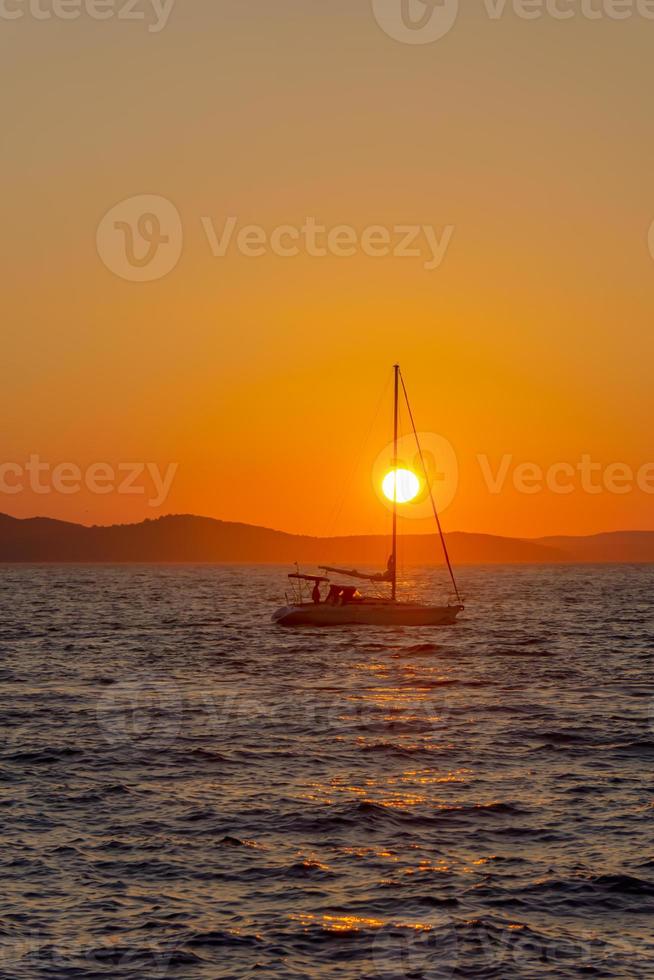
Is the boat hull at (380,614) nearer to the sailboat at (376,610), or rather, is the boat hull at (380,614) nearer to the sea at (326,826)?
the sailboat at (376,610)

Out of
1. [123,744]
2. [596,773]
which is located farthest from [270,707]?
[596,773]

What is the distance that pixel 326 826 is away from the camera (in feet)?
80.3

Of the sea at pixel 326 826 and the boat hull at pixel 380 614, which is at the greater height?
the boat hull at pixel 380 614

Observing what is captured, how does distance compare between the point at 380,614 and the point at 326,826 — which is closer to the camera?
the point at 326,826

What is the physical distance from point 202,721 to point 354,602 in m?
37.7

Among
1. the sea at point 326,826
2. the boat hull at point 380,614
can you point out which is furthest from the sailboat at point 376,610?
the sea at point 326,826

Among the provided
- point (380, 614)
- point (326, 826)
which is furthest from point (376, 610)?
point (326, 826)

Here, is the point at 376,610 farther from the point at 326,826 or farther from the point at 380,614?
the point at 326,826

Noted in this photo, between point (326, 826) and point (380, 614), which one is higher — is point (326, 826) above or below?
below

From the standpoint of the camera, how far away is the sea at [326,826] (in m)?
17.8

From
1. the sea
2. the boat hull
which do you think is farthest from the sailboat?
the sea

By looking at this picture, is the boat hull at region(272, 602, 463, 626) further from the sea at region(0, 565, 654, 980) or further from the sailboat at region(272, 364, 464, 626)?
the sea at region(0, 565, 654, 980)

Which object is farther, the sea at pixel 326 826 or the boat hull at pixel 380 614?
the boat hull at pixel 380 614

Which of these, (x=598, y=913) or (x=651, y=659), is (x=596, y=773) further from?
(x=651, y=659)
